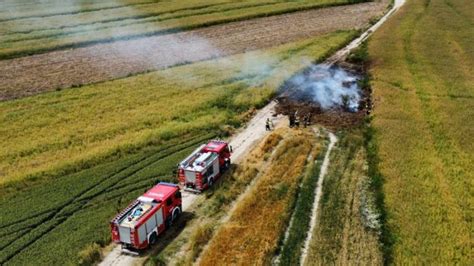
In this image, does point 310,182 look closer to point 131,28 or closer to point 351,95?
point 351,95

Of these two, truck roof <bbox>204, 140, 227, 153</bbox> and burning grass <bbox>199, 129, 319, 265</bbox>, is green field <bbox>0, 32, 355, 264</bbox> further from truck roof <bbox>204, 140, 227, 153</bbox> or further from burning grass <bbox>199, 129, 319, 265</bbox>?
burning grass <bbox>199, 129, 319, 265</bbox>

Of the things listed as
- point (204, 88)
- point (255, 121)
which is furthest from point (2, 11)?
point (255, 121)

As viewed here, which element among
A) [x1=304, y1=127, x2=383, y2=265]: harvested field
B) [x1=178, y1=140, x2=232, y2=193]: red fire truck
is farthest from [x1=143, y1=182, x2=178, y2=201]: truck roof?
[x1=304, y1=127, x2=383, y2=265]: harvested field

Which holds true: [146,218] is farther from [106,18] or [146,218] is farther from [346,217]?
[106,18]

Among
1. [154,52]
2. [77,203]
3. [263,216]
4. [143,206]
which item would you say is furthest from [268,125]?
[154,52]

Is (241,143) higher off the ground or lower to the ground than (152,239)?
higher
